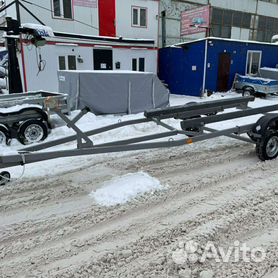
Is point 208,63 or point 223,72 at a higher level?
point 208,63

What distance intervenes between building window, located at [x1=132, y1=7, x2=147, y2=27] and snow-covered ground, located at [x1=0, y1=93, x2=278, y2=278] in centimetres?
1582

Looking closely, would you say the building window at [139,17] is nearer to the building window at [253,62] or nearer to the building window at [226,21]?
the building window at [253,62]

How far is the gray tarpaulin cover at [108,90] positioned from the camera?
1080cm

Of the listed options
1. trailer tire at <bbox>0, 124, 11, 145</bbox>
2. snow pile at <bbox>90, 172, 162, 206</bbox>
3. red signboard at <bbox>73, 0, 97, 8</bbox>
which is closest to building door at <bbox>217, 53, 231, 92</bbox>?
red signboard at <bbox>73, 0, 97, 8</bbox>

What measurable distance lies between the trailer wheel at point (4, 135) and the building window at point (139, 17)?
14.6 meters

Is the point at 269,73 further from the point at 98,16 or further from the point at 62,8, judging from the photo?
the point at 62,8

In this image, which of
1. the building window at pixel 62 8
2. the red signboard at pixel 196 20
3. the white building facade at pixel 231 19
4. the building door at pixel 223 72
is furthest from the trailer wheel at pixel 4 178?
the white building facade at pixel 231 19

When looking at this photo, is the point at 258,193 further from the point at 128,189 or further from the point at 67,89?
the point at 67,89

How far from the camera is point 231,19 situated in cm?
3039

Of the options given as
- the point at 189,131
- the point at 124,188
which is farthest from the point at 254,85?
the point at 124,188

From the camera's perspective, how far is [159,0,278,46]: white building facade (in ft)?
84.9

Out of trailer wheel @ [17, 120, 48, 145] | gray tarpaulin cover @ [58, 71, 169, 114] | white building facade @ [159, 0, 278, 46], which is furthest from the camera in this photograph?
white building facade @ [159, 0, 278, 46]

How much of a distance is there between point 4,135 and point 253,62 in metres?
16.9

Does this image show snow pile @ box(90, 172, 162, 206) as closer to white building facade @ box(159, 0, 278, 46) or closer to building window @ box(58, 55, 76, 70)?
building window @ box(58, 55, 76, 70)
